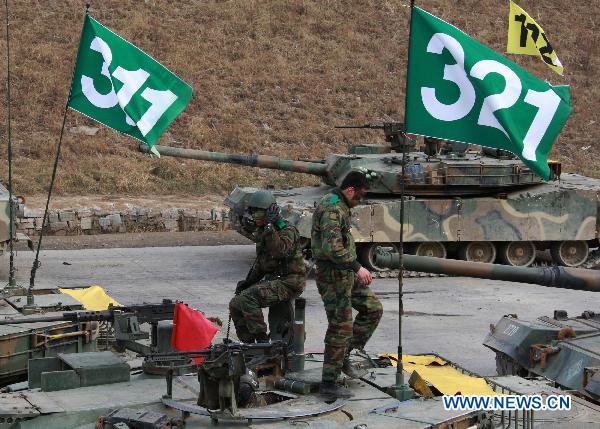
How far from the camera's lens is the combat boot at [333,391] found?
8.37 meters

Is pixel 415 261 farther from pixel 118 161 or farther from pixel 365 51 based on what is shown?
pixel 365 51

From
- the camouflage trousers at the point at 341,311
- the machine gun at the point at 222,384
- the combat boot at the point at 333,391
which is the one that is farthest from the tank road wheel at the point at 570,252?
the machine gun at the point at 222,384

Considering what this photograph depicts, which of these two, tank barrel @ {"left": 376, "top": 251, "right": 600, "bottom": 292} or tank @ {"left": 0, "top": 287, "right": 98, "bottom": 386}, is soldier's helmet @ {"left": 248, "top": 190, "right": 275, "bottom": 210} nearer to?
tank barrel @ {"left": 376, "top": 251, "right": 600, "bottom": 292}

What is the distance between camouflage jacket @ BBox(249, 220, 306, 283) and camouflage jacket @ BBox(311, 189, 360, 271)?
1.52 m

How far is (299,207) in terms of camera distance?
Result: 2095 centimetres

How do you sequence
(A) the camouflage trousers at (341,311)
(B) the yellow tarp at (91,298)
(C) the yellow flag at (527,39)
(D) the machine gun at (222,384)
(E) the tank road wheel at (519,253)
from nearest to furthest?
(D) the machine gun at (222,384) < (A) the camouflage trousers at (341,311) < (B) the yellow tarp at (91,298) < (C) the yellow flag at (527,39) < (E) the tank road wheel at (519,253)

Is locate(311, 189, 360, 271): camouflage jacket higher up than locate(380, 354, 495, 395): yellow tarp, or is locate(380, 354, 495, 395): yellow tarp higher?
locate(311, 189, 360, 271): camouflage jacket

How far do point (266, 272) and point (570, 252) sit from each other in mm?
13265

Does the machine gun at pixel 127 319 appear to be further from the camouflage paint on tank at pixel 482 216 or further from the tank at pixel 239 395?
the camouflage paint on tank at pixel 482 216

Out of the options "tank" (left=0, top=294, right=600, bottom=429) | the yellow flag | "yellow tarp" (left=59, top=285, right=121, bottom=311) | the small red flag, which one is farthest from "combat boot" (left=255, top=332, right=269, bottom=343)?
the yellow flag

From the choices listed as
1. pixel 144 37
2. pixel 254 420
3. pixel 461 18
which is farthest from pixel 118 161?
pixel 254 420

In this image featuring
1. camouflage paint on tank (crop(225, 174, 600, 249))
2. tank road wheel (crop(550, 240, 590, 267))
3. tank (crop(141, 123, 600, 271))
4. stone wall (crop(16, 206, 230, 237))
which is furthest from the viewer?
stone wall (crop(16, 206, 230, 237))

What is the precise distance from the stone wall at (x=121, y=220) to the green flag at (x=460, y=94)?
16588 millimetres

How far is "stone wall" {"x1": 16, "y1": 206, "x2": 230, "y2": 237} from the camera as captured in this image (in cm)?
2527
